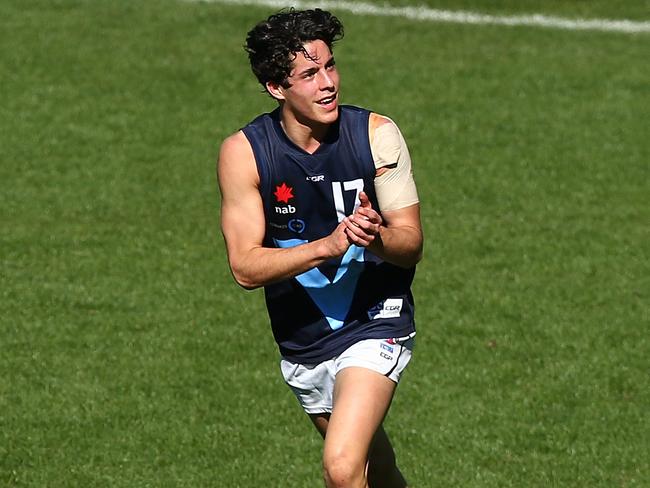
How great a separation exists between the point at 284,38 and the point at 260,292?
4.73 m

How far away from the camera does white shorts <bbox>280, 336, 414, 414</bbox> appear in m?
6.85

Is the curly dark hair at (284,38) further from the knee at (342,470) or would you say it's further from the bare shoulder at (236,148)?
the knee at (342,470)

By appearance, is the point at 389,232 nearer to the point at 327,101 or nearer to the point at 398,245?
the point at 398,245

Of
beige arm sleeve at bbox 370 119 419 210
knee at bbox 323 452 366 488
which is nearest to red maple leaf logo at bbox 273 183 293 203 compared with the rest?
beige arm sleeve at bbox 370 119 419 210

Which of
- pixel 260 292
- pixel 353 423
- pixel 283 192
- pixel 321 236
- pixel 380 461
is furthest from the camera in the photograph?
pixel 260 292

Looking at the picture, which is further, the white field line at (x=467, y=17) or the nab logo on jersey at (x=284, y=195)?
the white field line at (x=467, y=17)

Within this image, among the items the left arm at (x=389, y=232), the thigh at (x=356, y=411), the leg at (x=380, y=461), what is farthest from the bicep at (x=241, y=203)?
the leg at (x=380, y=461)

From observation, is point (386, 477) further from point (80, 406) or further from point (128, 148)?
point (128, 148)

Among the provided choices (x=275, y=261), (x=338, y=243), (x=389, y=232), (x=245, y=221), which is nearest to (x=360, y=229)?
(x=338, y=243)

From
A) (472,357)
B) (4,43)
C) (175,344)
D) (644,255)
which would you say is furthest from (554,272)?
(4,43)

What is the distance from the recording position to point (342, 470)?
21.1ft

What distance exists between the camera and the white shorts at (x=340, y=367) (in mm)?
6848

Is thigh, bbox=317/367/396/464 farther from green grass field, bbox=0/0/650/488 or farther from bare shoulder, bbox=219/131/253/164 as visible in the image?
green grass field, bbox=0/0/650/488

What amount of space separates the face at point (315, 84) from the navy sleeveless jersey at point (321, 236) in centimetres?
18
